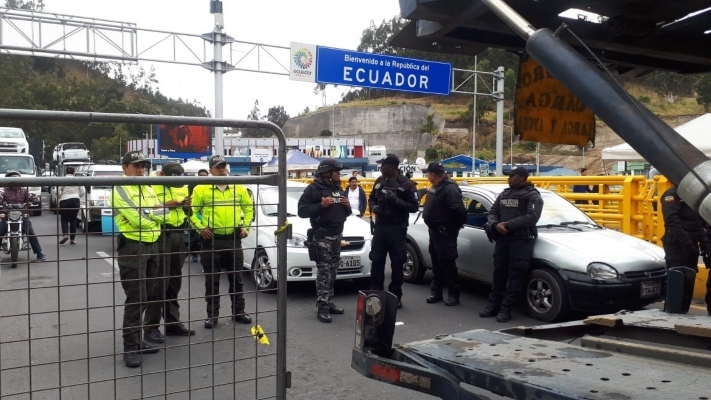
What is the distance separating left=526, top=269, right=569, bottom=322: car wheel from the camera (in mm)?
6484

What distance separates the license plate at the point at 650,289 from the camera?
6.40m

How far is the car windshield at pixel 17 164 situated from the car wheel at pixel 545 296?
66.3ft

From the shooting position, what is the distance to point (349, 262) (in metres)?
8.04

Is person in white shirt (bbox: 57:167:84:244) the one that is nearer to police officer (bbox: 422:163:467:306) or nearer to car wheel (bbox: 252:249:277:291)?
car wheel (bbox: 252:249:277:291)

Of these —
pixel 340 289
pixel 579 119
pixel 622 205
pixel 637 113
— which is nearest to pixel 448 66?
pixel 622 205

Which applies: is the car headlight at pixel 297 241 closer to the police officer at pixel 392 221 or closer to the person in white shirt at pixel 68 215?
the police officer at pixel 392 221

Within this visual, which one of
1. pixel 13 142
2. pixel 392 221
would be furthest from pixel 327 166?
pixel 13 142

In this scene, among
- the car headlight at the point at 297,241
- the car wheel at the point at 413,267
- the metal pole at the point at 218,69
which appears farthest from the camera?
the metal pole at the point at 218,69

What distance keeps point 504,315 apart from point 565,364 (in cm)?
412

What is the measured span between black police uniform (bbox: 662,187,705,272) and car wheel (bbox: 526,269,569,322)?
4.21ft

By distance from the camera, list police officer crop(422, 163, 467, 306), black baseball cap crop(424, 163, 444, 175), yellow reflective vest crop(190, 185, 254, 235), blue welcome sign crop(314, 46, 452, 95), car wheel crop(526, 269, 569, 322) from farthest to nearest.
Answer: blue welcome sign crop(314, 46, 452, 95)
black baseball cap crop(424, 163, 444, 175)
police officer crop(422, 163, 467, 306)
car wheel crop(526, 269, 569, 322)
yellow reflective vest crop(190, 185, 254, 235)

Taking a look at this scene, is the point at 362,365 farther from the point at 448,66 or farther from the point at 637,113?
the point at 448,66

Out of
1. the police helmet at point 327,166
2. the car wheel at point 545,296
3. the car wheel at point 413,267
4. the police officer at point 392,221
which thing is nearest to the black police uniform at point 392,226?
the police officer at point 392,221

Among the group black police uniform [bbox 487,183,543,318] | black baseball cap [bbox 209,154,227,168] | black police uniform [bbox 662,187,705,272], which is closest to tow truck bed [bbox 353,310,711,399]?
black police uniform [bbox 487,183,543,318]
